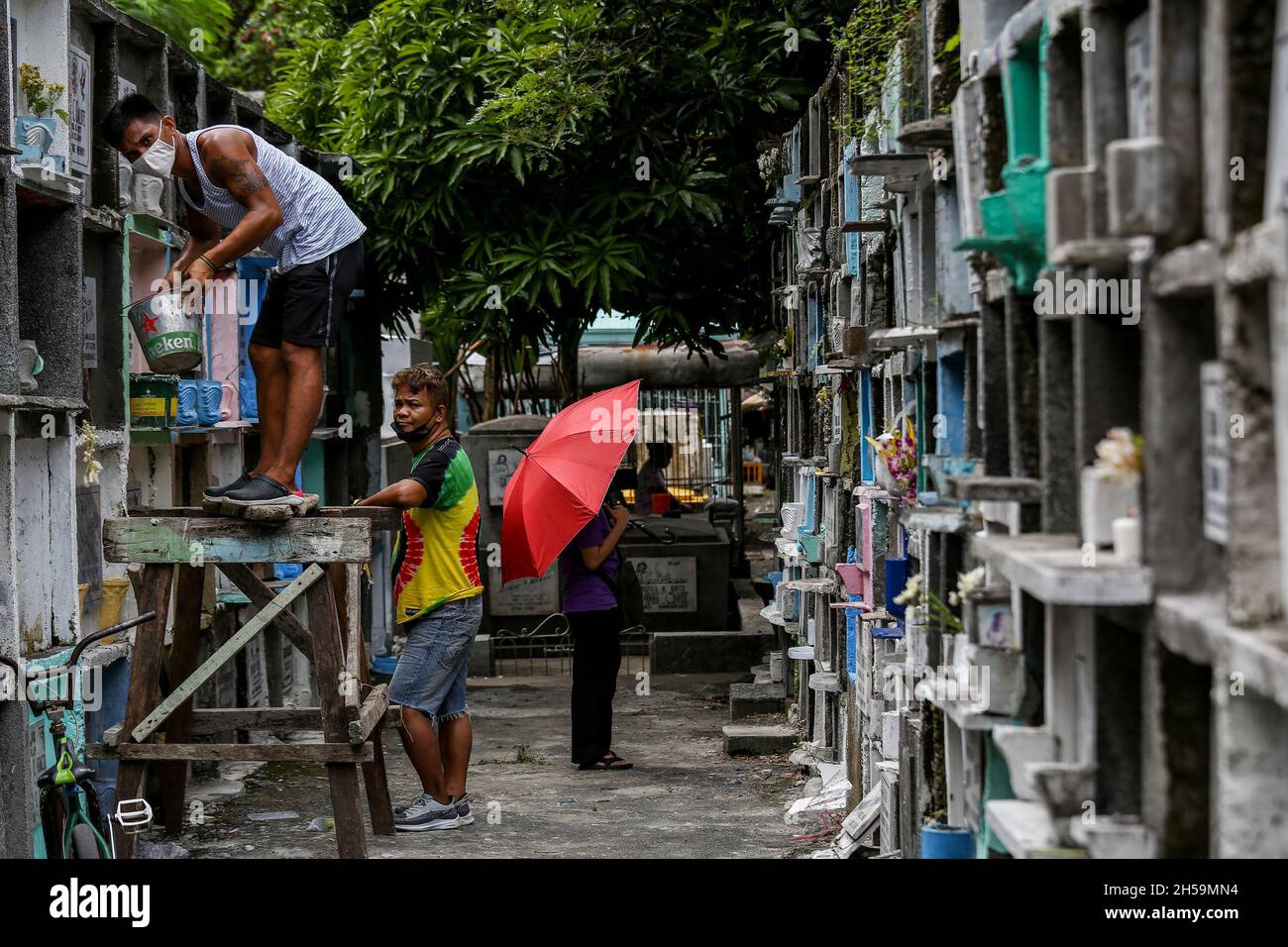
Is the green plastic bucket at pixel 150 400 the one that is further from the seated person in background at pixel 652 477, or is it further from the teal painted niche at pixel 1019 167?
the seated person in background at pixel 652 477

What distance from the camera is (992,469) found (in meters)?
5.24

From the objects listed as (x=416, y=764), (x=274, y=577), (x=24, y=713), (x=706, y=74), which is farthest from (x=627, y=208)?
(x=24, y=713)

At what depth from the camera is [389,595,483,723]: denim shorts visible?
8930mm

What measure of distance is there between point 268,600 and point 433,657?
3.73 ft

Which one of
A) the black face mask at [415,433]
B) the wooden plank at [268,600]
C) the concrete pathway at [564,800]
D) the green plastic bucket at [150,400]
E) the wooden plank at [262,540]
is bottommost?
→ the concrete pathway at [564,800]

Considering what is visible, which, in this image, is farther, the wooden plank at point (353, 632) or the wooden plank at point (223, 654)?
the wooden plank at point (353, 632)

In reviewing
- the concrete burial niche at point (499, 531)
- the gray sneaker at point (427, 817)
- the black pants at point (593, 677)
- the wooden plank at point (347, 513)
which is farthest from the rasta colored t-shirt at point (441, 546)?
the concrete burial niche at point (499, 531)

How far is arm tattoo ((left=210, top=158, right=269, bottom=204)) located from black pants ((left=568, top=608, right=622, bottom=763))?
467 cm

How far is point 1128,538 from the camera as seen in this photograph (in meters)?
3.83

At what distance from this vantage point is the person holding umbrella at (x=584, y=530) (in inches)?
412

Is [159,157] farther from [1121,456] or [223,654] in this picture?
[1121,456]

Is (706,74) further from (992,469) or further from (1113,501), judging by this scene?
(1113,501)

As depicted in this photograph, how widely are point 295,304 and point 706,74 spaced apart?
7.07m

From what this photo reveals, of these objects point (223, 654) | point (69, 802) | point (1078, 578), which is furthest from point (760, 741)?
point (1078, 578)
